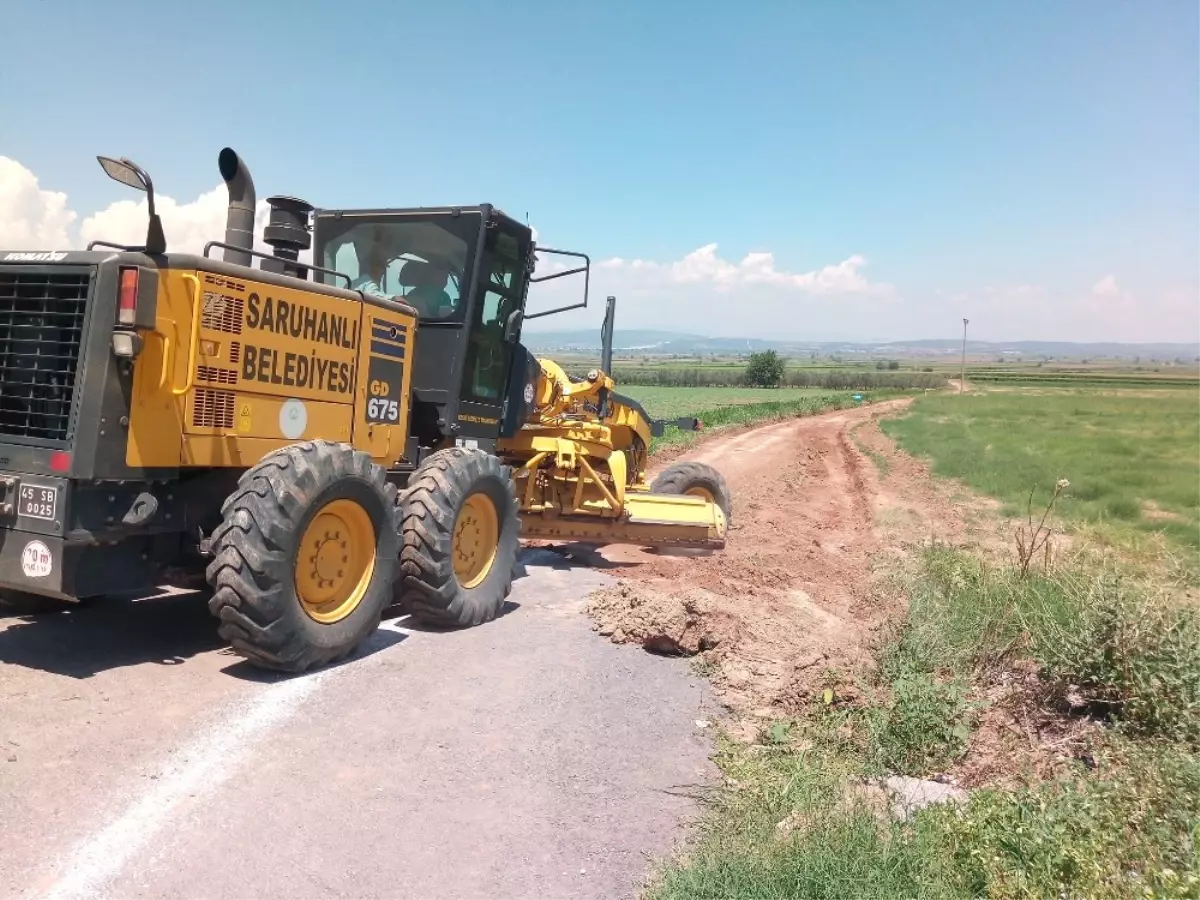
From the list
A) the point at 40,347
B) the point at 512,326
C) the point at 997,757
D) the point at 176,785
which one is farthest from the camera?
the point at 512,326

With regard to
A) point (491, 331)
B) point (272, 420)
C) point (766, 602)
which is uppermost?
point (491, 331)

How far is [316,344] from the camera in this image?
20.1 feet

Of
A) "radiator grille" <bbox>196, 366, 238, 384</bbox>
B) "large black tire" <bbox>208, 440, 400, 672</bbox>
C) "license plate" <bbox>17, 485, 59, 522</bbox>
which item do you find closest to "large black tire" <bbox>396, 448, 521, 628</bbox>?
"large black tire" <bbox>208, 440, 400, 672</bbox>

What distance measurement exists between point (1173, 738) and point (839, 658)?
1.98 meters

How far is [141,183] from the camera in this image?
500 centimetres

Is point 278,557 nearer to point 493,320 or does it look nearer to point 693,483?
point 493,320

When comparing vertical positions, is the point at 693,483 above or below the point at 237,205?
below

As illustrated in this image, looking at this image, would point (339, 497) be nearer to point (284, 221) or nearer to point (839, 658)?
point (284, 221)

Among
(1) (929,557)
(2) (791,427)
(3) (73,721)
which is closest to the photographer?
(3) (73,721)

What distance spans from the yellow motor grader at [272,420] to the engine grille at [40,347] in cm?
1

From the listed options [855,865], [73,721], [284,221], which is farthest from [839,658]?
[284,221]

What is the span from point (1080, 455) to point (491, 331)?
22.9 m

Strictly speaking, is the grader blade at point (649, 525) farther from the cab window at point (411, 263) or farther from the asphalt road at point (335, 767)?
the asphalt road at point (335, 767)

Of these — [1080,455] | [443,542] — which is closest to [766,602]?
[443,542]
